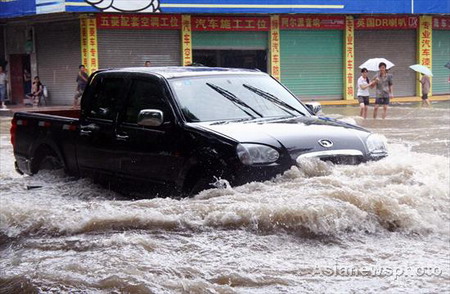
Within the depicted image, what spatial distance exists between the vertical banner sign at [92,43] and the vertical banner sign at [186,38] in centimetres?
350

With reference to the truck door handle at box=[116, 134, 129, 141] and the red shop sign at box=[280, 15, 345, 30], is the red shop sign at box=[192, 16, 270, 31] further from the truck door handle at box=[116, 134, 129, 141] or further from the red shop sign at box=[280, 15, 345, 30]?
the truck door handle at box=[116, 134, 129, 141]

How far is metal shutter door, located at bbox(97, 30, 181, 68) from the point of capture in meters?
27.6

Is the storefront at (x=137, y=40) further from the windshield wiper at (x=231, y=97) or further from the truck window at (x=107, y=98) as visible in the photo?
the windshield wiper at (x=231, y=97)

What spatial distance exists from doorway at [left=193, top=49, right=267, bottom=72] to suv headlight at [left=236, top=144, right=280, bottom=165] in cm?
2280

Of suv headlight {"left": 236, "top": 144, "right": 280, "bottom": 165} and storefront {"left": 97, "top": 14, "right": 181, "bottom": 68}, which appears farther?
storefront {"left": 97, "top": 14, "right": 181, "bottom": 68}

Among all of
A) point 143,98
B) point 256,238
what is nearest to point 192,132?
point 143,98

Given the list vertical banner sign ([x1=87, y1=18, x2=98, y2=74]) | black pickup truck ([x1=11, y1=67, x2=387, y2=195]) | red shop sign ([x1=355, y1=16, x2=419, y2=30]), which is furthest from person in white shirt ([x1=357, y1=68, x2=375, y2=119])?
black pickup truck ([x1=11, y1=67, x2=387, y2=195])

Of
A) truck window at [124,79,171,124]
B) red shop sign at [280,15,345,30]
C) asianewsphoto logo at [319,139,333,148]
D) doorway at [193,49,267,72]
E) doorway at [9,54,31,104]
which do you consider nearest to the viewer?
asianewsphoto logo at [319,139,333,148]

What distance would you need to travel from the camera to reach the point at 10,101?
32.1 meters

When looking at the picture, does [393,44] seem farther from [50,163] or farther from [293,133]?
[293,133]

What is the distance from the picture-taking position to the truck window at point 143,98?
7.58 metres

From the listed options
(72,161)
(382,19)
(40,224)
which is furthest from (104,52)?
(40,224)

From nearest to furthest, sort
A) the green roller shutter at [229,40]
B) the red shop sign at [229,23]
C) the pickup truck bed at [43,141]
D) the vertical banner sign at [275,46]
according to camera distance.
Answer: the pickup truck bed at [43,141] < the red shop sign at [229,23] < the green roller shutter at [229,40] < the vertical banner sign at [275,46]

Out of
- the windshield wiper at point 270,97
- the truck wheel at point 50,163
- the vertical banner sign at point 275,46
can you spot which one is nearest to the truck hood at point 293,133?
the windshield wiper at point 270,97
